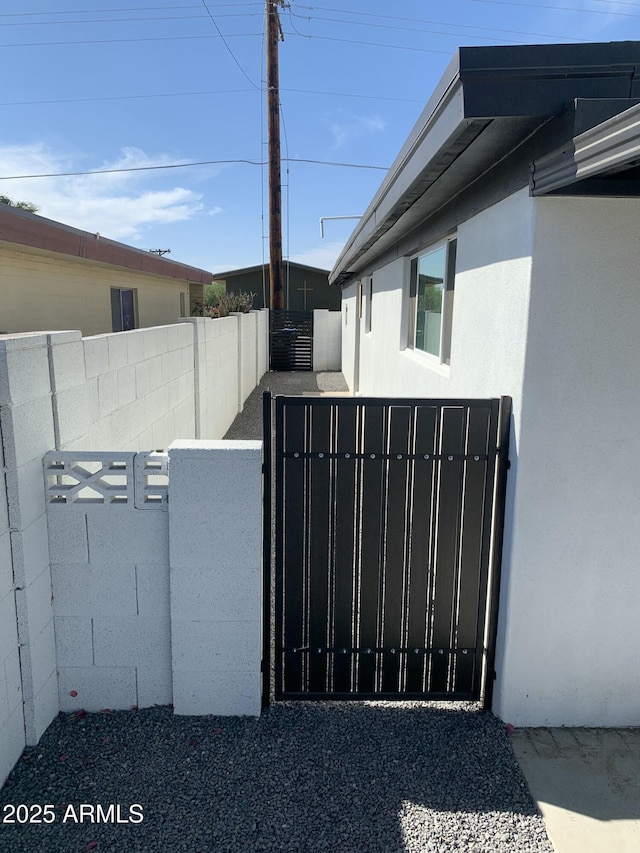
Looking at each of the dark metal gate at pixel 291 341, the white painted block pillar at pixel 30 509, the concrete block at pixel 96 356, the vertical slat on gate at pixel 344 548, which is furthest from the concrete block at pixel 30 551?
the dark metal gate at pixel 291 341

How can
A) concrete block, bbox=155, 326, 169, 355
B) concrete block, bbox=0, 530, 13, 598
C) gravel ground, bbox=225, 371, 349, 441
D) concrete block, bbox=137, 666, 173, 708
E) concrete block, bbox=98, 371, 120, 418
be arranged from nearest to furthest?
1. concrete block, bbox=0, 530, 13, 598
2. concrete block, bbox=137, 666, 173, 708
3. concrete block, bbox=98, 371, 120, 418
4. concrete block, bbox=155, 326, 169, 355
5. gravel ground, bbox=225, 371, 349, 441

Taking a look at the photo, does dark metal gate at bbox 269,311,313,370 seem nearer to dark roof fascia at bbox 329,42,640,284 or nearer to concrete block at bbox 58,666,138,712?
concrete block at bbox 58,666,138,712

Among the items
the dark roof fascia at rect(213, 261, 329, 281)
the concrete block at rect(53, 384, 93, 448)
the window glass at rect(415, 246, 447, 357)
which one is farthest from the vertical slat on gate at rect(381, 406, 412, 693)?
the dark roof fascia at rect(213, 261, 329, 281)

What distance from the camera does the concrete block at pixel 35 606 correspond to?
2.71 meters

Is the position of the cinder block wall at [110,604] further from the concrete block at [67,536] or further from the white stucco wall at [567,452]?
the white stucco wall at [567,452]

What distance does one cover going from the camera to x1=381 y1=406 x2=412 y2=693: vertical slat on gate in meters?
3.07

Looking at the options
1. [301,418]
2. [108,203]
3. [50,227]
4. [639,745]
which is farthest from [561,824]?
[108,203]

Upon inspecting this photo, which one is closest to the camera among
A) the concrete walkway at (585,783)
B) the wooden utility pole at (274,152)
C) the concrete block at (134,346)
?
the concrete walkway at (585,783)

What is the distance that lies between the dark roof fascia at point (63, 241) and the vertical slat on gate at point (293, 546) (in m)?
3.52

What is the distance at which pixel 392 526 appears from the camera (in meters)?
3.15

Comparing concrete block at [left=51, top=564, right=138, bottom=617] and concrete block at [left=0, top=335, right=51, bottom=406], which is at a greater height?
concrete block at [left=0, top=335, right=51, bottom=406]

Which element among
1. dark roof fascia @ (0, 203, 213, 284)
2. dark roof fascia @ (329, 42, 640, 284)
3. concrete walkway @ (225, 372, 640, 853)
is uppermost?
dark roof fascia @ (329, 42, 640, 284)

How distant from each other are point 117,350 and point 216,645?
2.11 metres

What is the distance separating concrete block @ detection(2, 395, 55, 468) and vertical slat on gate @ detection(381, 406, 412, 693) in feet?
5.61
